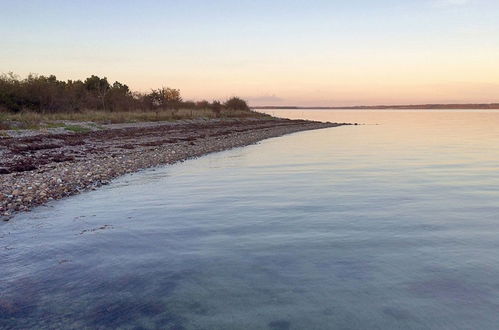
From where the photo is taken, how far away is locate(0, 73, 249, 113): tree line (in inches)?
1959

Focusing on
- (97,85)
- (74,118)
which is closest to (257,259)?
(74,118)

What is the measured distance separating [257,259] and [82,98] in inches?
2434

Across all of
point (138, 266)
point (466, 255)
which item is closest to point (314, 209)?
point (466, 255)

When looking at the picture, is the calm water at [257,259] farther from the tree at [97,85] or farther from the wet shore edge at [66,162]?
the tree at [97,85]

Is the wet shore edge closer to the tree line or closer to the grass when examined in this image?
the grass

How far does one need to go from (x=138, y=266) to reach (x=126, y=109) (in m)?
64.8

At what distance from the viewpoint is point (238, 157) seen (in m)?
27.4

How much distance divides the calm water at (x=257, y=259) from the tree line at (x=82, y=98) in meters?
41.5

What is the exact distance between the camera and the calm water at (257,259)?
19.1 ft

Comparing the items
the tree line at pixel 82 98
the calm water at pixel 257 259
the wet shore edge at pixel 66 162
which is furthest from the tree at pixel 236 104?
the calm water at pixel 257 259

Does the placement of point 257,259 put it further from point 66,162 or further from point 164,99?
point 164,99

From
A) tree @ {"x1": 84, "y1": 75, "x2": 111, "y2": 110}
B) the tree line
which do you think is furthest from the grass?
tree @ {"x1": 84, "y1": 75, "x2": 111, "y2": 110}

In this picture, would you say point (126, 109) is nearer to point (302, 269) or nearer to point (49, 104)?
point (49, 104)

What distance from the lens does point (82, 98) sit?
206 feet
